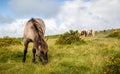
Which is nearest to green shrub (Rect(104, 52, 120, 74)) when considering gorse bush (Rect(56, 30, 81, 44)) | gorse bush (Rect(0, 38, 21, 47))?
gorse bush (Rect(56, 30, 81, 44))

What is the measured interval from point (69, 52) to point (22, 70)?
4.46 metres

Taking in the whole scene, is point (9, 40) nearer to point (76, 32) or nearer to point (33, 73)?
point (76, 32)

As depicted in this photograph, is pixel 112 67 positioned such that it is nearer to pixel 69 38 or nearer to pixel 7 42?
pixel 69 38

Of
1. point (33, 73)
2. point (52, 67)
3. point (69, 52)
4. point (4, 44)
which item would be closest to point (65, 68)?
A: point (52, 67)

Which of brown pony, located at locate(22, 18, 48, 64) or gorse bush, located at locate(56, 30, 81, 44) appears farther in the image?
gorse bush, located at locate(56, 30, 81, 44)

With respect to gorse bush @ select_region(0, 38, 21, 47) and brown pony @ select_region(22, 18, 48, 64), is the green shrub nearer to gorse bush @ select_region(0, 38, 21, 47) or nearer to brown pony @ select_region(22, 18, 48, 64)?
brown pony @ select_region(22, 18, 48, 64)

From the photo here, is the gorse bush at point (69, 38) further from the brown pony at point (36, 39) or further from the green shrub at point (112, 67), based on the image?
the green shrub at point (112, 67)

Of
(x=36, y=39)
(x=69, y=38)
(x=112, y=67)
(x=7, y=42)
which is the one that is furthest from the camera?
(x=7, y=42)

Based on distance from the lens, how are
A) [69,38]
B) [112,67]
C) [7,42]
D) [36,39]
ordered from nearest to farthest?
[112,67], [36,39], [69,38], [7,42]

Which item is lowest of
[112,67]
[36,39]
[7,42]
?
[112,67]

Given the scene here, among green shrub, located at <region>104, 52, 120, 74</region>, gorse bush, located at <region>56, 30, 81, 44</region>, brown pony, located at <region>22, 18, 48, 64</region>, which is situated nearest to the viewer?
green shrub, located at <region>104, 52, 120, 74</region>

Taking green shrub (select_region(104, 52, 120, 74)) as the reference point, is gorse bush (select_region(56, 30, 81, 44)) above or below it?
above

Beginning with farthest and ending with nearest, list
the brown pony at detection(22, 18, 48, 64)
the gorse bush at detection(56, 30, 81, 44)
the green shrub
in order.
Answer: the gorse bush at detection(56, 30, 81, 44)
the brown pony at detection(22, 18, 48, 64)
the green shrub

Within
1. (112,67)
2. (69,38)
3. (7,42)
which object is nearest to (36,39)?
(112,67)
